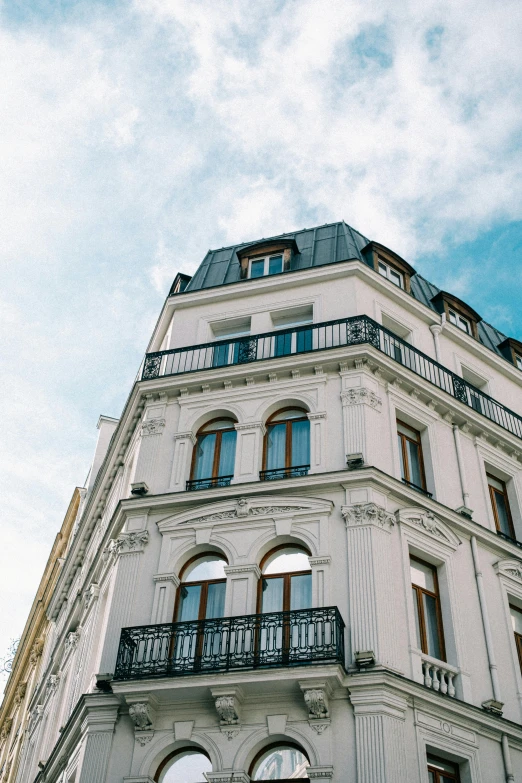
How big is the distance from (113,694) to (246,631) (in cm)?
279

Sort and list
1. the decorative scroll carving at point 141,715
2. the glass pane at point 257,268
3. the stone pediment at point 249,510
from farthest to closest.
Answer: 1. the glass pane at point 257,268
2. the stone pediment at point 249,510
3. the decorative scroll carving at point 141,715

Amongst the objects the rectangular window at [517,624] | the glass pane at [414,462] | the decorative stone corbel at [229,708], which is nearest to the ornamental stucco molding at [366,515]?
the glass pane at [414,462]

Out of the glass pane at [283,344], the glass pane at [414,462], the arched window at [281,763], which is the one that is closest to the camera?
the arched window at [281,763]

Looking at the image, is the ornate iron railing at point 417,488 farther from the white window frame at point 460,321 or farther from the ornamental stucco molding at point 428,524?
the white window frame at point 460,321

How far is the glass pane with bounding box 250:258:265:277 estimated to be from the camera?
1057 inches

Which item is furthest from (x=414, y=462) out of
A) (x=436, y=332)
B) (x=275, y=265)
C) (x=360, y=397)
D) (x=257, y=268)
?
(x=257, y=268)

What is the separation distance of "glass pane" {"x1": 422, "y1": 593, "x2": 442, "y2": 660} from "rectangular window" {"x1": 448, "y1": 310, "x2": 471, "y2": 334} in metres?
11.1

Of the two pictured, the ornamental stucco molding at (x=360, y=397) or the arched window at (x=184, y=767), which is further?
the ornamental stucco molding at (x=360, y=397)

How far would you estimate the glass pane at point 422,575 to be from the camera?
1911 cm

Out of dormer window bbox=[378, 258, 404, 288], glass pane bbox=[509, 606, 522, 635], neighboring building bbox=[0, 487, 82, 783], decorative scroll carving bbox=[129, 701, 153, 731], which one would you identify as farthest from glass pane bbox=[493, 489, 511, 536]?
neighboring building bbox=[0, 487, 82, 783]

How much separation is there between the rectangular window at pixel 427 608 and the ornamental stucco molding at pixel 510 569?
1955 millimetres

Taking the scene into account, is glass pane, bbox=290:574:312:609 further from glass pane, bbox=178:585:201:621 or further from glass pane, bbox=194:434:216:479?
glass pane, bbox=194:434:216:479

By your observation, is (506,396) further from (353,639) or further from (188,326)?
(353,639)

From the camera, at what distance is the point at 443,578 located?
1933 cm
